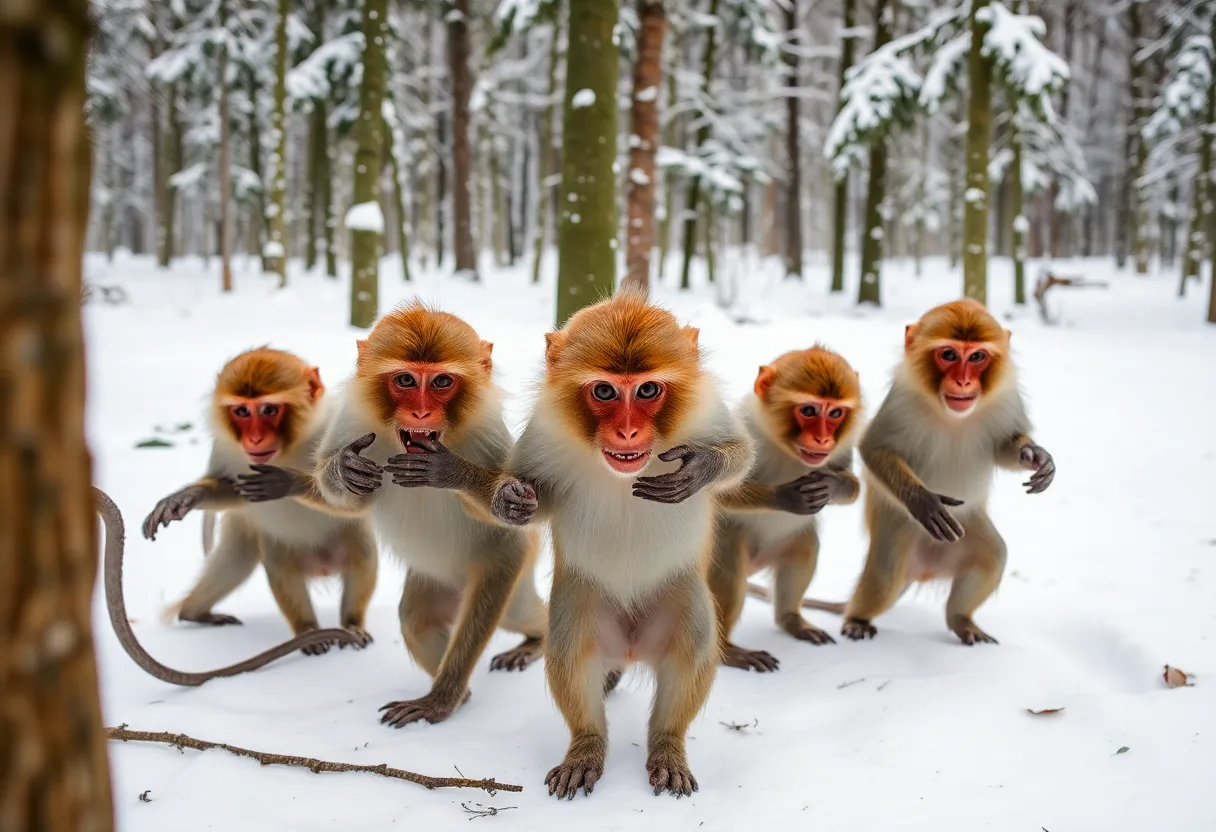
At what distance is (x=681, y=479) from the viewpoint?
2209 mm

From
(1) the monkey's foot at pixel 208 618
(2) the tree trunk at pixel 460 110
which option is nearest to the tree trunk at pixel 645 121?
(1) the monkey's foot at pixel 208 618

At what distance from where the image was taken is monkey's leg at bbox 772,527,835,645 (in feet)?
12.2

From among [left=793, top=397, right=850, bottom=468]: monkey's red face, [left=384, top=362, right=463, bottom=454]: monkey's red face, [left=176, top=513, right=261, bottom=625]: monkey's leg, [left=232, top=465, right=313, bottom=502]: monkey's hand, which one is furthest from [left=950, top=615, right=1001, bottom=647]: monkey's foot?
[left=176, top=513, right=261, bottom=625]: monkey's leg

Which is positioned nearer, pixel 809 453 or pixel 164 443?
pixel 809 453

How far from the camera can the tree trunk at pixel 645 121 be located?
8.23m

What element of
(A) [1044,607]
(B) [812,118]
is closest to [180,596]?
(A) [1044,607]

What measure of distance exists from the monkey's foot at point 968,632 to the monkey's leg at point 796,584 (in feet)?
1.79

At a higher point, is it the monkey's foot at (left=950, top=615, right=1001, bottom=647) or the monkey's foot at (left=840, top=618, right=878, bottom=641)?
the monkey's foot at (left=950, top=615, right=1001, bottom=647)

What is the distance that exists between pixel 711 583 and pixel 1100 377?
762 cm

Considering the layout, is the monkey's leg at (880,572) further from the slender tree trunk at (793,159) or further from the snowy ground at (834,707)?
the slender tree trunk at (793,159)

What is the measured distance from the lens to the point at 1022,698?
9.89 feet

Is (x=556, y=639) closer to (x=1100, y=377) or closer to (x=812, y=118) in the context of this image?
(x=1100, y=377)

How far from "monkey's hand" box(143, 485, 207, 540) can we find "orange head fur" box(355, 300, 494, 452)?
1.00 meters

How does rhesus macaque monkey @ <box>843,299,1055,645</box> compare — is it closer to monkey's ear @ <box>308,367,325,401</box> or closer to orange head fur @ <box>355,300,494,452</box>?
orange head fur @ <box>355,300,494,452</box>
